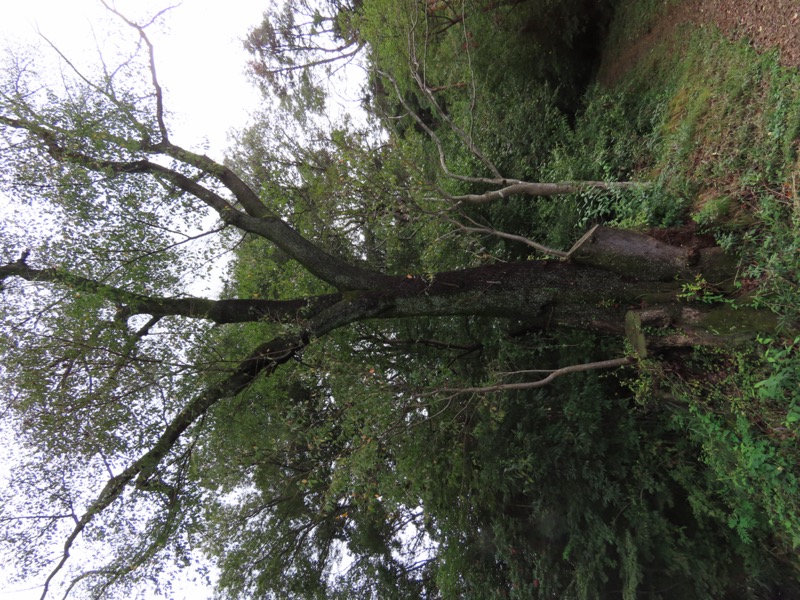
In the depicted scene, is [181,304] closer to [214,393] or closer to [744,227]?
[214,393]

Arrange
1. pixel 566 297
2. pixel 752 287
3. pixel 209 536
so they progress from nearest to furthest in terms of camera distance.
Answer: pixel 752 287 < pixel 566 297 < pixel 209 536

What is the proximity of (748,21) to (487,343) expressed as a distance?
6.12 meters

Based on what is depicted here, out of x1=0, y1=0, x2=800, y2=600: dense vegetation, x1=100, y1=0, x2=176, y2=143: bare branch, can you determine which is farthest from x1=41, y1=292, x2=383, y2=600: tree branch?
x1=100, y1=0, x2=176, y2=143: bare branch

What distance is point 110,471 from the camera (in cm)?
668

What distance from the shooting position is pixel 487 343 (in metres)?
9.39

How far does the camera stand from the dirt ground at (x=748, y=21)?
5172 mm

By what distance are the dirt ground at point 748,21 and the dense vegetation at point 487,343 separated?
0.61 feet

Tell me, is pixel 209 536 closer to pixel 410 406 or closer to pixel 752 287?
pixel 410 406

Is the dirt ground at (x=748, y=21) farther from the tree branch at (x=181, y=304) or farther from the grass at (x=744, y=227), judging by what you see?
the tree branch at (x=181, y=304)

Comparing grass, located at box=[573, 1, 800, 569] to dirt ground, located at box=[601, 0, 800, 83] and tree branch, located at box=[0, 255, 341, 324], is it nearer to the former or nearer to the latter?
dirt ground, located at box=[601, 0, 800, 83]

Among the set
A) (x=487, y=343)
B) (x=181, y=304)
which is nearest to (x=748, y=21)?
(x=487, y=343)

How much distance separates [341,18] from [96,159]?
29.6 ft

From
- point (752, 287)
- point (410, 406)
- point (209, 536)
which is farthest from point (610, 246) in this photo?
point (209, 536)

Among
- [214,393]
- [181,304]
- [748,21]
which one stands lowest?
[214,393]
